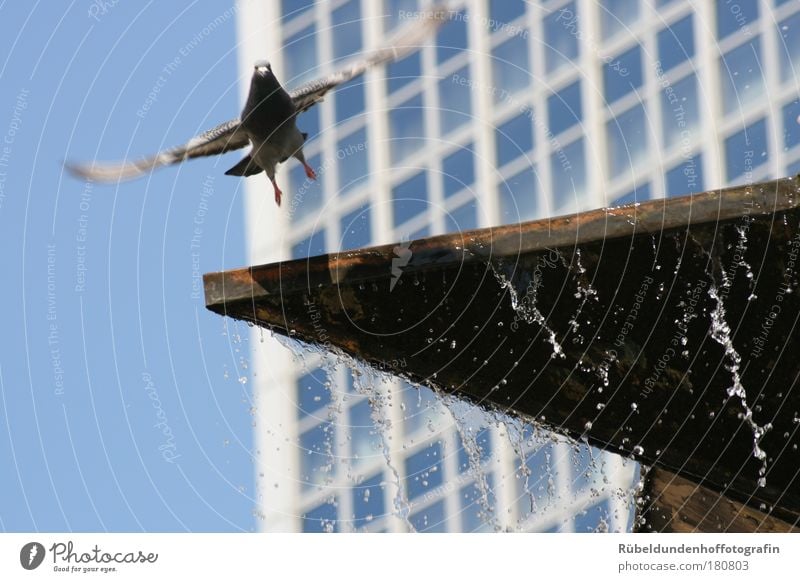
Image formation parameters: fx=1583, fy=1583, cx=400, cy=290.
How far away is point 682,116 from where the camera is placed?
60844 mm

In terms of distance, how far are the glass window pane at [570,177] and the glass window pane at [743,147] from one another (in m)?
6.89

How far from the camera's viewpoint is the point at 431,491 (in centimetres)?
6831

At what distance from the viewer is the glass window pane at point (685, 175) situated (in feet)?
195

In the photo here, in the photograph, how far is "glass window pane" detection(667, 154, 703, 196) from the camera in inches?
2341

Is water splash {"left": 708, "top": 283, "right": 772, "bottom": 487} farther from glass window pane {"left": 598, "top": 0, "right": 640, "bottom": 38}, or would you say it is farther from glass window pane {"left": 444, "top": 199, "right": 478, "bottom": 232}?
glass window pane {"left": 444, "top": 199, "right": 478, "bottom": 232}

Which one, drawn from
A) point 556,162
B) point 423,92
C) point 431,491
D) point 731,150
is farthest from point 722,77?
point 431,491

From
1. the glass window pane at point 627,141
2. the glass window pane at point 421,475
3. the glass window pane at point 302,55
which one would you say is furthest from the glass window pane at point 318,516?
the glass window pane at point 627,141

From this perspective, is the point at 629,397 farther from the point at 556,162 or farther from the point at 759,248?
the point at 556,162

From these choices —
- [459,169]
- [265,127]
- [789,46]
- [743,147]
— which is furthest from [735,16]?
[265,127]

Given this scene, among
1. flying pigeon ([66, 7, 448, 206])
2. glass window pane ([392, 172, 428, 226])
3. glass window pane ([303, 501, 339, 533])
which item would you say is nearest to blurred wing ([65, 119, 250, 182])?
flying pigeon ([66, 7, 448, 206])

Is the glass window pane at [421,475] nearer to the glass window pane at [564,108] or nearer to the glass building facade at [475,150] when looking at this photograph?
the glass building facade at [475,150]

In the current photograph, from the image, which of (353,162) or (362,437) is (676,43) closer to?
(353,162)

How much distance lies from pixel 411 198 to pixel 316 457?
1367 cm
